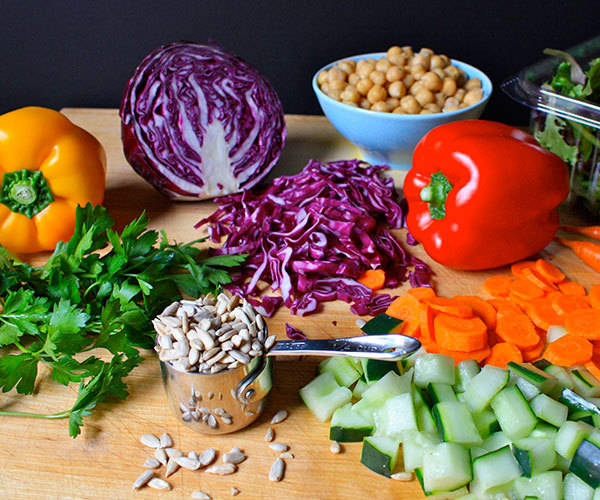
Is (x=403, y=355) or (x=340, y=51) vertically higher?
(x=340, y=51)

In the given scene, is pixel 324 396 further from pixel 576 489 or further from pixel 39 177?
pixel 39 177

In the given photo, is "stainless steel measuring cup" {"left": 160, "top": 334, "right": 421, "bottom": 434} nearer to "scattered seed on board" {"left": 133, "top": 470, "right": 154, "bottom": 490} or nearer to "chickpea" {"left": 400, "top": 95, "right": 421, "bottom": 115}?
"scattered seed on board" {"left": 133, "top": 470, "right": 154, "bottom": 490}

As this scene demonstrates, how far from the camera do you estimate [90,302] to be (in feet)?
6.16

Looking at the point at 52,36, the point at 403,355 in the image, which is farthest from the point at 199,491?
the point at 52,36

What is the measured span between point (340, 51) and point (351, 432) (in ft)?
7.64

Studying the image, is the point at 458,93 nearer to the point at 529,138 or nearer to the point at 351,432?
the point at 529,138

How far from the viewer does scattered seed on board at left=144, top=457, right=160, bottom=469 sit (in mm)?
1463

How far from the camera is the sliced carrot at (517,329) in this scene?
A: 179 centimetres

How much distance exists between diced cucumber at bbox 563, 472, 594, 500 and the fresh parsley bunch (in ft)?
3.42

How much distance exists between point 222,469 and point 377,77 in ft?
5.93

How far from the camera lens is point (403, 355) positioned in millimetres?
1465

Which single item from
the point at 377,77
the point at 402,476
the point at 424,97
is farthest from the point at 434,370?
the point at 377,77

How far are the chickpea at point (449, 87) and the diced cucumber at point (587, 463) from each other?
168 cm

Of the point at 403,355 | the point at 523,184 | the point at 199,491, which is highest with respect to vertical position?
the point at 523,184
